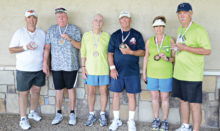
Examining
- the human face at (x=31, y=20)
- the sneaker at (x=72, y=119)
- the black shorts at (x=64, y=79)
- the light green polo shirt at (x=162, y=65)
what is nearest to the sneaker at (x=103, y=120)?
the sneaker at (x=72, y=119)

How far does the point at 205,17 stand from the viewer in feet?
10.1

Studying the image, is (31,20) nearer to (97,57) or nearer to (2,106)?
(97,57)

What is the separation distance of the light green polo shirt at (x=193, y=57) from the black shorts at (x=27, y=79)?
2.38 m

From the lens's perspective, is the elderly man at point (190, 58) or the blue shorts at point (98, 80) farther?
the blue shorts at point (98, 80)

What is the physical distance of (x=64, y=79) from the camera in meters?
3.31

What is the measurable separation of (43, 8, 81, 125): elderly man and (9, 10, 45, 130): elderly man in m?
0.13

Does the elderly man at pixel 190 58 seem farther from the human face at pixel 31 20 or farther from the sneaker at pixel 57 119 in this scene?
the human face at pixel 31 20

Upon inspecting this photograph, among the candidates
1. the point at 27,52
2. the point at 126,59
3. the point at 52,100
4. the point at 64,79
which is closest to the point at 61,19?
the point at 27,52

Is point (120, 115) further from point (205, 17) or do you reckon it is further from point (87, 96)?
point (205, 17)

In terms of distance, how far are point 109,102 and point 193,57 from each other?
1.66m

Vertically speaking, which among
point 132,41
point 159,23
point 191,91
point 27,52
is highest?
point 159,23

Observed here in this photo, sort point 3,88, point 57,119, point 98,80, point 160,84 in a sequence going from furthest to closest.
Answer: point 3,88 → point 57,119 → point 98,80 → point 160,84

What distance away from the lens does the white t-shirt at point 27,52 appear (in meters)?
3.20

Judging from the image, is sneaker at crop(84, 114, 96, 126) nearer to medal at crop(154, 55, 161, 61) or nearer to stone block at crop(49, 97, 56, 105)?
stone block at crop(49, 97, 56, 105)
